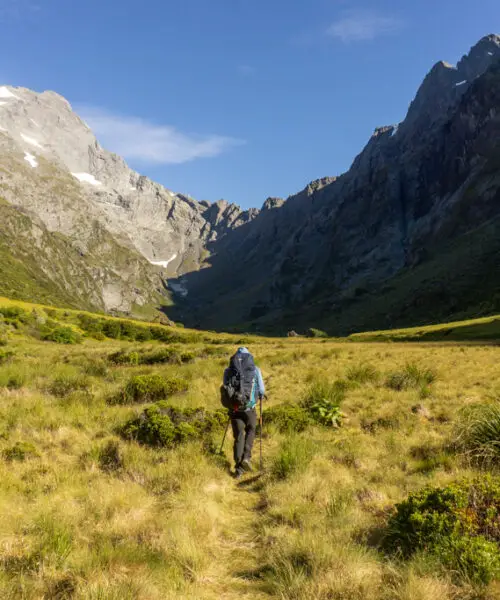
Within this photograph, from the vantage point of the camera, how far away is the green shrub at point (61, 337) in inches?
1828

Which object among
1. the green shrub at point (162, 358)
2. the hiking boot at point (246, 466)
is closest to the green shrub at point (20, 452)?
the hiking boot at point (246, 466)

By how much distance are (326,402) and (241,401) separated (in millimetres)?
4245

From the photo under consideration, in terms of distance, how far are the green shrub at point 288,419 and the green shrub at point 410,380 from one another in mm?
4945

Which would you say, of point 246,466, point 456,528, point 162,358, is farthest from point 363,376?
point 162,358

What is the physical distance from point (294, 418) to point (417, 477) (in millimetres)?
4635

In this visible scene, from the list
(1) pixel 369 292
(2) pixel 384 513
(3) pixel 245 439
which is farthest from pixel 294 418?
(1) pixel 369 292

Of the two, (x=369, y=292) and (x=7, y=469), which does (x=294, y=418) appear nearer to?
(x=7, y=469)

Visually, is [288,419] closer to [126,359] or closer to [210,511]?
[210,511]

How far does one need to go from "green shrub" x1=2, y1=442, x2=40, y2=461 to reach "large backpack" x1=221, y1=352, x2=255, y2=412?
4.06 meters

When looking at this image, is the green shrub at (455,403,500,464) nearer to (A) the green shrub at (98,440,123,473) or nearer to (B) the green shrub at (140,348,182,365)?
(A) the green shrub at (98,440,123,473)

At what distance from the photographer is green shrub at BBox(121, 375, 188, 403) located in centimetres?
1456

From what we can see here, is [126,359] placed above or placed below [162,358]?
above

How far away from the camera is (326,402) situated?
41.0ft

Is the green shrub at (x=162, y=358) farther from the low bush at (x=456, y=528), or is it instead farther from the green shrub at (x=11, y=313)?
the green shrub at (x=11, y=313)
